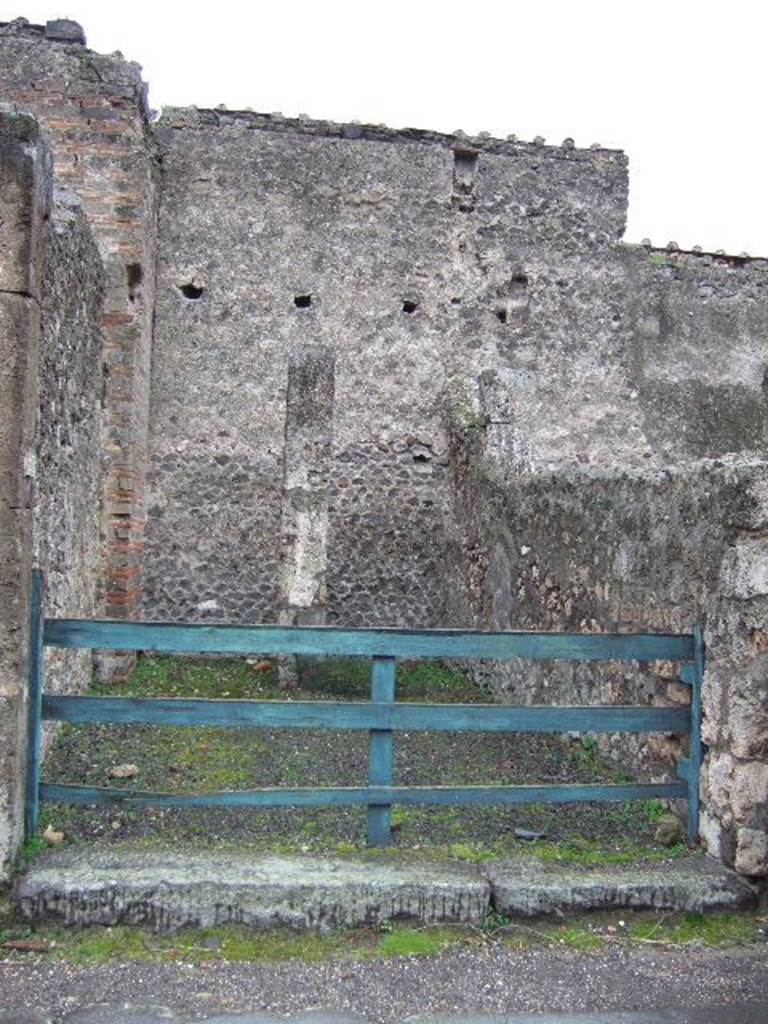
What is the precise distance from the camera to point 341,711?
368 cm

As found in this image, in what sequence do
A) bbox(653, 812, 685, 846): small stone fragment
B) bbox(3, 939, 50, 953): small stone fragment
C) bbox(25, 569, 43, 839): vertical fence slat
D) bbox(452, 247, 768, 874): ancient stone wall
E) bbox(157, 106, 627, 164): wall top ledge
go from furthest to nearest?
bbox(157, 106, 627, 164): wall top ledge, bbox(653, 812, 685, 846): small stone fragment, bbox(452, 247, 768, 874): ancient stone wall, bbox(25, 569, 43, 839): vertical fence slat, bbox(3, 939, 50, 953): small stone fragment

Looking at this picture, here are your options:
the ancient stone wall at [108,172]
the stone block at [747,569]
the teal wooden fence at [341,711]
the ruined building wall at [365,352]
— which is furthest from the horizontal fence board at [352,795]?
the ancient stone wall at [108,172]

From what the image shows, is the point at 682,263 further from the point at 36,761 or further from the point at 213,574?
the point at 36,761

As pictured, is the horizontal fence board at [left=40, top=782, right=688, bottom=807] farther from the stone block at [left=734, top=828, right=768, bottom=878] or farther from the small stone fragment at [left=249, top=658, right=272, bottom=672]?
the small stone fragment at [left=249, top=658, right=272, bottom=672]

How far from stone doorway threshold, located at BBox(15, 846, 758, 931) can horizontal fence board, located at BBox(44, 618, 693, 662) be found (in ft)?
2.64

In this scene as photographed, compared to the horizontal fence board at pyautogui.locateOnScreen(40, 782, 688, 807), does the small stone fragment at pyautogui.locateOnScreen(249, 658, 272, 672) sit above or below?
below

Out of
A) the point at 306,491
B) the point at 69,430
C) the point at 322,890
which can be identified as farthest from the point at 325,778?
the point at 306,491

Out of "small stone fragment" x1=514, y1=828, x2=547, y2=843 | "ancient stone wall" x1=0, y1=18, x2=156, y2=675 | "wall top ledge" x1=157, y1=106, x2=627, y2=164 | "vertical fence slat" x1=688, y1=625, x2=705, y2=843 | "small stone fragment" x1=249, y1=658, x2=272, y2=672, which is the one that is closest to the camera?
"vertical fence slat" x1=688, y1=625, x2=705, y2=843

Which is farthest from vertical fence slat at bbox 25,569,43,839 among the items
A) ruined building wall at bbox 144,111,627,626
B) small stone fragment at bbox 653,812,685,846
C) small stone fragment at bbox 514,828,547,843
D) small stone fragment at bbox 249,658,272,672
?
ruined building wall at bbox 144,111,627,626

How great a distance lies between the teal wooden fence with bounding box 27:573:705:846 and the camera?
3.60 meters

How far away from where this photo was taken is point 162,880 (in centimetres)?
329

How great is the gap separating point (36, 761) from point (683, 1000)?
2.51 m

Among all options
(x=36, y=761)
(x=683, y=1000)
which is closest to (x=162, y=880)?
(x=36, y=761)

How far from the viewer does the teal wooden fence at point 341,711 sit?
11.8 feet
